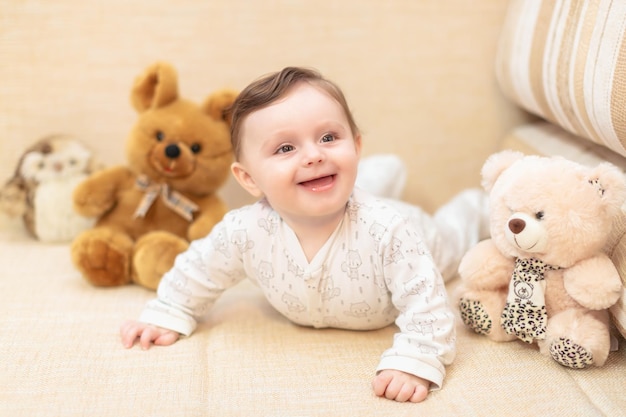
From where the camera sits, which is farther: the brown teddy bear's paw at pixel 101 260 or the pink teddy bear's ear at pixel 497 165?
the brown teddy bear's paw at pixel 101 260

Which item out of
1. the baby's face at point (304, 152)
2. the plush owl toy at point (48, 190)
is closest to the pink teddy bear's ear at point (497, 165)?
the baby's face at point (304, 152)

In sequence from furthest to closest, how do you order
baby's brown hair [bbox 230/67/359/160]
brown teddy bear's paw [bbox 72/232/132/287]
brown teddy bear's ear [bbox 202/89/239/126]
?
brown teddy bear's ear [bbox 202/89/239/126] → brown teddy bear's paw [bbox 72/232/132/287] → baby's brown hair [bbox 230/67/359/160]

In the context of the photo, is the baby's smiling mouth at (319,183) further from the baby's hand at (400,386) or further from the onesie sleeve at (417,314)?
the baby's hand at (400,386)

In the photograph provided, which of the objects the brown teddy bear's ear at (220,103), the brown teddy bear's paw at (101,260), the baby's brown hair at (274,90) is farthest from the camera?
the brown teddy bear's ear at (220,103)

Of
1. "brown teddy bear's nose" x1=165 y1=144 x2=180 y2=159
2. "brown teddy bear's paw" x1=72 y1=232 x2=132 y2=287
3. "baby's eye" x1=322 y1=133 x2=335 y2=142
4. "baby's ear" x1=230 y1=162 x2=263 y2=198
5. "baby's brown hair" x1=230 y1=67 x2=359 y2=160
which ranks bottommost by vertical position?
"brown teddy bear's paw" x1=72 y1=232 x2=132 y2=287

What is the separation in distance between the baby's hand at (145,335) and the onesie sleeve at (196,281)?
2 cm

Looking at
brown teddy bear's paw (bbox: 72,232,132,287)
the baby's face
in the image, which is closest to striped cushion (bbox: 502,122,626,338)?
the baby's face

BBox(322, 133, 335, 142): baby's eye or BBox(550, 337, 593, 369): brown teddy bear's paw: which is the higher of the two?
BBox(322, 133, 335, 142): baby's eye

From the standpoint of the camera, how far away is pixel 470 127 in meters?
1.62

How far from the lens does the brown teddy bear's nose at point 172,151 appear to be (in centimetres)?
134

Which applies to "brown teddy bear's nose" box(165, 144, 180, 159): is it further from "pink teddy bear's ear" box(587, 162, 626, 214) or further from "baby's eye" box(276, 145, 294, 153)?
"pink teddy bear's ear" box(587, 162, 626, 214)

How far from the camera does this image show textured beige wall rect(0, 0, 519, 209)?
150 cm

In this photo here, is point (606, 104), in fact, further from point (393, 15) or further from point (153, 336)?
point (153, 336)

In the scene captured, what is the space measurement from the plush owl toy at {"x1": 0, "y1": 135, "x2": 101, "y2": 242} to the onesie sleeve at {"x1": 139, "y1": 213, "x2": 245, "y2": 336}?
0.45 m
